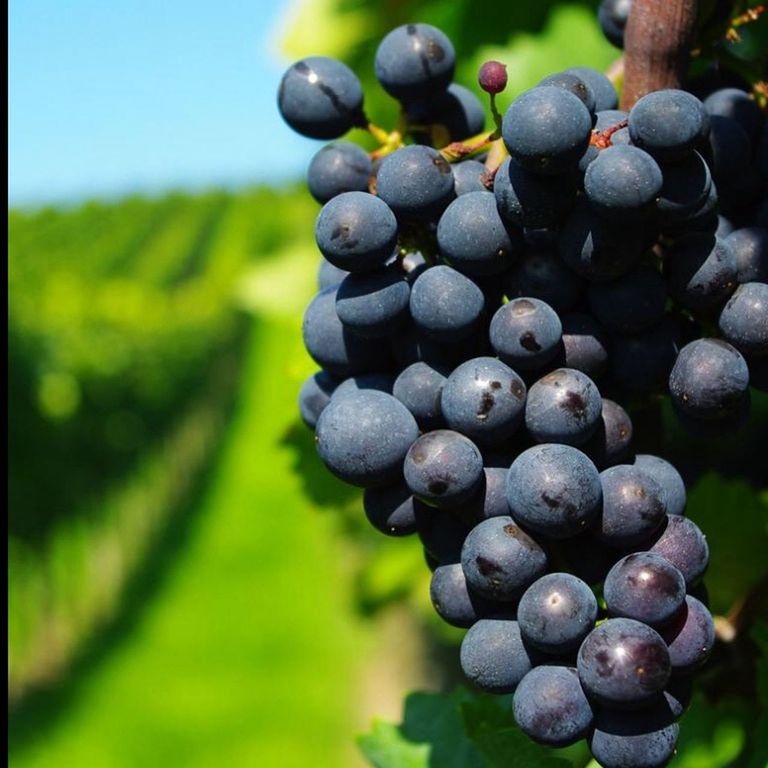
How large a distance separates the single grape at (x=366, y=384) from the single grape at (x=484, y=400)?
3.5 inches

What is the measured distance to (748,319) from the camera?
3.31ft

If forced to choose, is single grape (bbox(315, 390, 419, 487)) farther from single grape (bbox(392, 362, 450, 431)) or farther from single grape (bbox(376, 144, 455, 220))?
single grape (bbox(376, 144, 455, 220))

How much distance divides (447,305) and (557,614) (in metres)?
0.31

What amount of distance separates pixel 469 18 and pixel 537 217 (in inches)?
47.2

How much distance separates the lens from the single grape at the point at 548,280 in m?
1.02

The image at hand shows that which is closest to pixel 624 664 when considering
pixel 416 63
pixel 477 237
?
pixel 477 237

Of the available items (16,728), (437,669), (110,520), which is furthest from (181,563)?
(437,669)

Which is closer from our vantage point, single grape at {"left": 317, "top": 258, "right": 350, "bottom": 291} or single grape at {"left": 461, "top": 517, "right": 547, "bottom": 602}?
single grape at {"left": 461, "top": 517, "right": 547, "bottom": 602}

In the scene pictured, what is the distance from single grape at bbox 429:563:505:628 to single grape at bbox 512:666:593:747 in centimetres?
10

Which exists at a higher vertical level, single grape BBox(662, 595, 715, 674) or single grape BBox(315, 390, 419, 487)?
single grape BBox(315, 390, 419, 487)

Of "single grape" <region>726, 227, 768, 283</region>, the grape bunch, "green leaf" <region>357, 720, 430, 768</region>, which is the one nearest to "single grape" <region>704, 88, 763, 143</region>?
the grape bunch

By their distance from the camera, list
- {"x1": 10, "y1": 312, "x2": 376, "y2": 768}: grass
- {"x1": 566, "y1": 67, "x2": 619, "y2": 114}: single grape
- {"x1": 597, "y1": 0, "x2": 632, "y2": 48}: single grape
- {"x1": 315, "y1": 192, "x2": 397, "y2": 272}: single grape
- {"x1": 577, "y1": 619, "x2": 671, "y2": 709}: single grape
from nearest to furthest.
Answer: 1. {"x1": 577, "y1": 619, "x2": 671, "y2": 709}: single grape
2. {"x1": 315, "y1": 192, "x2": 397, "y2": 272}: single grape
3. {"x1": 566, "y1": 67, "x2": 619, "y2": 114}: single grape
4. {"x1": 597, "y1": 0, "x2": 632, "y2": 48}: single grape
5. {"x1": 10, "y1": 312, "x2": 376, "y2": 768}: grass

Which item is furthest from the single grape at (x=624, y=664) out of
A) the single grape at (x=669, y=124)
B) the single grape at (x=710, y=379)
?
the single grape at (x=669, y=124)

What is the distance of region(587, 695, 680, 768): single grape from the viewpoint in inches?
36.7
